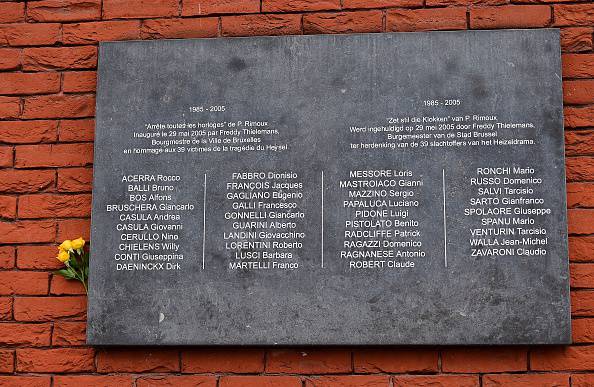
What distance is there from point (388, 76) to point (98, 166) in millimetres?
1119

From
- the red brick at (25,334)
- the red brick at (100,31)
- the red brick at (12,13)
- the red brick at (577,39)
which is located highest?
the red brick at (12,13)

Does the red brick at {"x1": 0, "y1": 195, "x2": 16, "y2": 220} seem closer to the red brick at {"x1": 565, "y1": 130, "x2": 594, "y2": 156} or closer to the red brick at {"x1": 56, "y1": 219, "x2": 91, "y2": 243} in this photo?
the red brick at {"x1": 56, "y1": 219, "x2": 91, "y2": 243}

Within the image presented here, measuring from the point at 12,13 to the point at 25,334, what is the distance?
4.16 ft

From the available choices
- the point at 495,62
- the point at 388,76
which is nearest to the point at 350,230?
the point at 388,76

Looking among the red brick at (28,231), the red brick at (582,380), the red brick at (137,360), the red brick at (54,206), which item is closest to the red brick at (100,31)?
the red brick at (54,206)

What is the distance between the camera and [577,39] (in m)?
2.78

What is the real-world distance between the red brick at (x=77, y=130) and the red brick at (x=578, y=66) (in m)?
1.79

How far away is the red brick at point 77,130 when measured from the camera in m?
2.88

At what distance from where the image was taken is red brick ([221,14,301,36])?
2.88m

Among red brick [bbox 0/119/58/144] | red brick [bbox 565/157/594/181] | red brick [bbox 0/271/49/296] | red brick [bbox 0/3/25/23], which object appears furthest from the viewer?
red brick [bbox 0/3/25/23]

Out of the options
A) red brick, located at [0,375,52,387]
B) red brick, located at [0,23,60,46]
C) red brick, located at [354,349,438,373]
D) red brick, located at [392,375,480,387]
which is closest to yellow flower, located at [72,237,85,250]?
red brick, located at [0,375,52,387]

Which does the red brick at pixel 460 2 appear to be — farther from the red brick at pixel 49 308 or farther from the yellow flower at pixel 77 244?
the red brick at pixel 49 308

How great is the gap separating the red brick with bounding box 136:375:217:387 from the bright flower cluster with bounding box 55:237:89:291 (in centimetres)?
41

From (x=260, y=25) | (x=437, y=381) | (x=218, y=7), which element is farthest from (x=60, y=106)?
(x=437, y=381)
